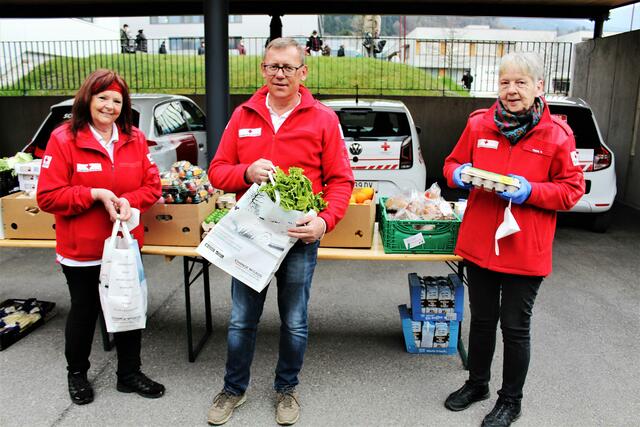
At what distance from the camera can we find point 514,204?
262cm

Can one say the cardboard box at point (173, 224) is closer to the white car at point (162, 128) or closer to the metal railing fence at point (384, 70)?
the white car at point (162, 128)

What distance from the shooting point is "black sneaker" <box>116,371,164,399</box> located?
10.3 ft

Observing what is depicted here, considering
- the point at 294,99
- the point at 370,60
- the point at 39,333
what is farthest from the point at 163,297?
the point at 370,60

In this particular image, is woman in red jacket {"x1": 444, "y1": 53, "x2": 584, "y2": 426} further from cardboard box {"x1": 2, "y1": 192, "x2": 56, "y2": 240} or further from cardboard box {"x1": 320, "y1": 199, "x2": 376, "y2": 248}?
cardboard box {"x1": 2, "y1": 192, "x2": 56, "y2": 240}

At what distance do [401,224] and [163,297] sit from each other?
2.48 metres

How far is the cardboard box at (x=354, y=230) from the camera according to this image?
329 cm

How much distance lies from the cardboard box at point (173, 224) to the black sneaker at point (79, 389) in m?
0.86

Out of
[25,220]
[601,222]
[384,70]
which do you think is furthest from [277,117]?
[384,70]

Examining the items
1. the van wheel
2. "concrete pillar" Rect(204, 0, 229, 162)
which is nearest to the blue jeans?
"concrete pillar" Rect(204, 0, 229, 162)

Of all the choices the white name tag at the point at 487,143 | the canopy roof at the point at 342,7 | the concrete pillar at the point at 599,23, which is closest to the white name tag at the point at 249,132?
the white name tag at the point at 487,143

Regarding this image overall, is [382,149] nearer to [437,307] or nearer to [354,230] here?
[437,307]

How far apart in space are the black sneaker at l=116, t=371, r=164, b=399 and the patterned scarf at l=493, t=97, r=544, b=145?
2373mm

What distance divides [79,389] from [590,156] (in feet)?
19.2

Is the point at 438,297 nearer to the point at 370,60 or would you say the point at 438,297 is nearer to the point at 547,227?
the point at 547,227
